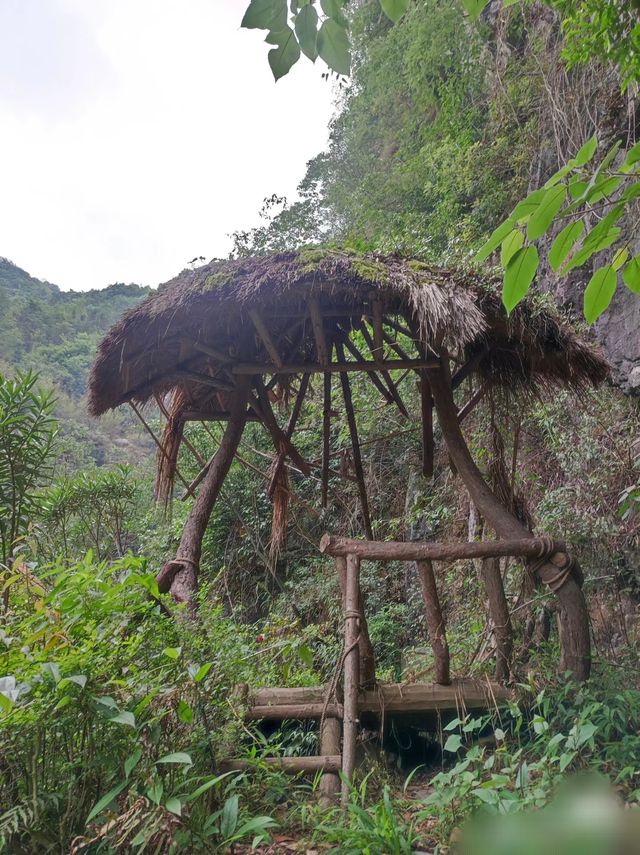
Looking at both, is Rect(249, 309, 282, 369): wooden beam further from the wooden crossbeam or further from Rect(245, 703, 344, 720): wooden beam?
Rect(245, 703, 344, 720): wooden beam

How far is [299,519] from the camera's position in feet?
25.7

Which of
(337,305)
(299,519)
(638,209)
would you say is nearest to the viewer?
(337,305)

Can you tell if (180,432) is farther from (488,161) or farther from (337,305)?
(488,161)

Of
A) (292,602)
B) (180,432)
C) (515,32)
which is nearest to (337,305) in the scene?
(180,432)

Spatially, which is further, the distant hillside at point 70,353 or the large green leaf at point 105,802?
the distant hillside at point 70,353

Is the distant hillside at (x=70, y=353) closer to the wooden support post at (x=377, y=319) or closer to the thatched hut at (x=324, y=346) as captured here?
the thatched hut at (x=324, y=346)

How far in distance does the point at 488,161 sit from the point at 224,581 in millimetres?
6186

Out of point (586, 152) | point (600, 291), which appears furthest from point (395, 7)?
point (600, 291)

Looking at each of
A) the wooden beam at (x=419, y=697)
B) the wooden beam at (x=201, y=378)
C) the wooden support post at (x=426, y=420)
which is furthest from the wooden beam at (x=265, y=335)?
the wooden beam at (x=419, y=697)

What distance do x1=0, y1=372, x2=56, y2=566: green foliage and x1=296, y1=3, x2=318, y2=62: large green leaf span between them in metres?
2.55

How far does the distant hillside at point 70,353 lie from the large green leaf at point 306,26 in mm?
13106

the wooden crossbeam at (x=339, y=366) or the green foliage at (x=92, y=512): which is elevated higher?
the wooden crossbeam at (x=339, y=366)

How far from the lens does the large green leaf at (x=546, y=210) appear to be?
76 centimetres

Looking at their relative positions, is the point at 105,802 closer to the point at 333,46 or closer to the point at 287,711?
the point at 287,711
